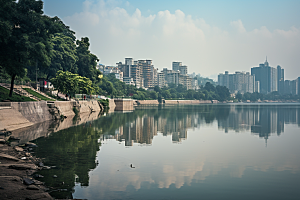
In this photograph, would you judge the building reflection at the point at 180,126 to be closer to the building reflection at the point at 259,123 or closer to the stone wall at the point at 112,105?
the building reflection at the point at 259,123

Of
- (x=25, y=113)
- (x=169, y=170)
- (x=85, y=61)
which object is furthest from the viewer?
(x=85, y=61)

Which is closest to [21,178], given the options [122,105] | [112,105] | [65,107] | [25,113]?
[25,113]

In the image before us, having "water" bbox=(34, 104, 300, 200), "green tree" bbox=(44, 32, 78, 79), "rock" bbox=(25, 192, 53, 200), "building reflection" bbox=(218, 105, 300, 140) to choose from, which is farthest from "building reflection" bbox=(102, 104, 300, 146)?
"green tree" bbox=(44, 32, 78, 79)

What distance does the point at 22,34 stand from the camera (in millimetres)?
38781

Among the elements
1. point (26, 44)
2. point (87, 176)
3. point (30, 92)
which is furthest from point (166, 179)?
point (30, 92)

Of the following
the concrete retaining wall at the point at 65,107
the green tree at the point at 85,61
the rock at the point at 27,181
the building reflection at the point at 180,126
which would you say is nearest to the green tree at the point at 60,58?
the green tree at the point at 85,61

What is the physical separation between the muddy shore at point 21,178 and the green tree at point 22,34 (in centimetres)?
2178

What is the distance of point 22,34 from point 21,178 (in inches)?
1187

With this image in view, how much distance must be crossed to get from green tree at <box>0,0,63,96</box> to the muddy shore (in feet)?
71.5

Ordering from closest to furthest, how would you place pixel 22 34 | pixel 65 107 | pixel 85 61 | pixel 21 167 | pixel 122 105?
pixel 21 167 < pixel 22 34 < pixel 65 107 < pixel 85 61 < pixel 122 105

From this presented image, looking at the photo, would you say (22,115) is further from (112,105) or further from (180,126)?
(112,105)

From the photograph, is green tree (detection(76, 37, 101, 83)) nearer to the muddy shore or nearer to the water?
the water

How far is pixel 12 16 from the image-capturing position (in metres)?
38.8

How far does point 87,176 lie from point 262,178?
325 inches
